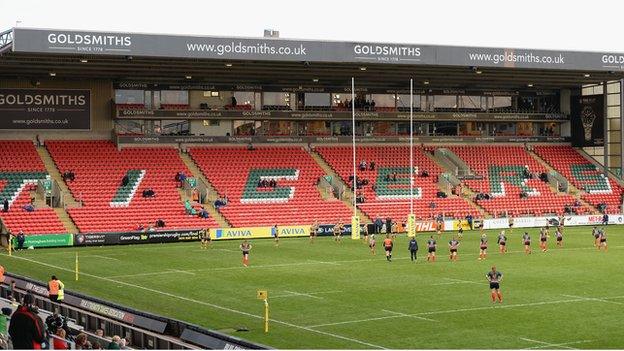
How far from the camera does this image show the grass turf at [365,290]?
2839 cm

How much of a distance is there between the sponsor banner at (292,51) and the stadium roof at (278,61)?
0.06 meters

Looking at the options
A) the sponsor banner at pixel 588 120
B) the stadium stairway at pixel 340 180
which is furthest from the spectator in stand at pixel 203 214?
the sponsor banner at pixel 588 120

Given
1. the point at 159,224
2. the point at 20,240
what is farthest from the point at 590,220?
the point at 20,240

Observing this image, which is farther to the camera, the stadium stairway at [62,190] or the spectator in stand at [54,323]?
the stadium stairway at [62,190]

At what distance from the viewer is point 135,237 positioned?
201 ft

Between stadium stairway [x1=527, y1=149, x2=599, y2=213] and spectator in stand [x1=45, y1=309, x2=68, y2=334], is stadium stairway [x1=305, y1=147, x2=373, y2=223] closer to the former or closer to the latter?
stadium stairway [x1=527, y1=149, x2=599, y2=213]

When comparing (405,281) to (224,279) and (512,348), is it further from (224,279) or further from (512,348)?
(512,348)

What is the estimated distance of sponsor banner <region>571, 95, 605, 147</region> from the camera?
81.6 m

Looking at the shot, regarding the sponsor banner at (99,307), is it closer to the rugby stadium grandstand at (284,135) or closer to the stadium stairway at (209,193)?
the rugby stadium grandstand at (284,135)

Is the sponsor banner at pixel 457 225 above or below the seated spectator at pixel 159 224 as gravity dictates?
below

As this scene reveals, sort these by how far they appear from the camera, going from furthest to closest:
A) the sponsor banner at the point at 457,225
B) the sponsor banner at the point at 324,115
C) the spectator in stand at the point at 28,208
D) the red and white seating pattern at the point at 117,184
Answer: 1. the sponsor banner at the point at 324,115
2. the sponsor banner at the point at 457,225
3. the red and white seating pattern at the point at 117,184
4. the spectator in stand at the point at 28,208

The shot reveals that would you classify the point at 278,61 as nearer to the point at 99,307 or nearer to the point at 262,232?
the point at 262,232

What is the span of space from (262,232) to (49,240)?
534 inches

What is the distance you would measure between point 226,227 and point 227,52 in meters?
11.1
